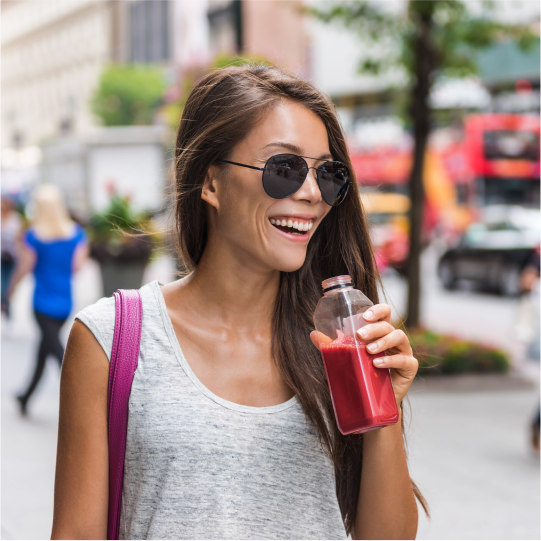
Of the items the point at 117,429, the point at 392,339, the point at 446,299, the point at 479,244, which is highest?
the point at 392,339

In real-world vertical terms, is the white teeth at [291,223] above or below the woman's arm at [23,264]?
above

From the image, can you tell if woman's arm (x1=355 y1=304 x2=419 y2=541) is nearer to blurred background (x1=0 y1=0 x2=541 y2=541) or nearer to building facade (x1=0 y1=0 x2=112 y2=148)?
blurred background (x1=0 y1=0 x2=541 y2=541)

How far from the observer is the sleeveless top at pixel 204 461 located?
169 centimetres

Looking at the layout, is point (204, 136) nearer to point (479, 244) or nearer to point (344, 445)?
point (344, 445)

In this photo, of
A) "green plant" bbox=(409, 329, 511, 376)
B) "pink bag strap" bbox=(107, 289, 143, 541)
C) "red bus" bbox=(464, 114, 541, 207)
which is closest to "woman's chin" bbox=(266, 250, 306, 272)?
"pink bag strap" bbox=(107, 289, 143, 541)

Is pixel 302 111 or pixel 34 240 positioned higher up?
pixel 302 111

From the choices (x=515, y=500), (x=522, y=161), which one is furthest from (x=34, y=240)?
(x=522, y=161)

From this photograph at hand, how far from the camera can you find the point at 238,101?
5.99 ft

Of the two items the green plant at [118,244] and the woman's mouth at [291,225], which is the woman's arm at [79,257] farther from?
the woman's mouth at [291,225]

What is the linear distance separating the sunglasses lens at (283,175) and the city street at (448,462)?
1.09 metres

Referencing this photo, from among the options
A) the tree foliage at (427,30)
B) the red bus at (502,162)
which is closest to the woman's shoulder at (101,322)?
the tree foliage at (427,30)

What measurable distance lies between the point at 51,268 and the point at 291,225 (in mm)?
5503

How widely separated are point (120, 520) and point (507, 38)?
30.7 feet

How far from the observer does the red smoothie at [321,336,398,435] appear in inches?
64.1
